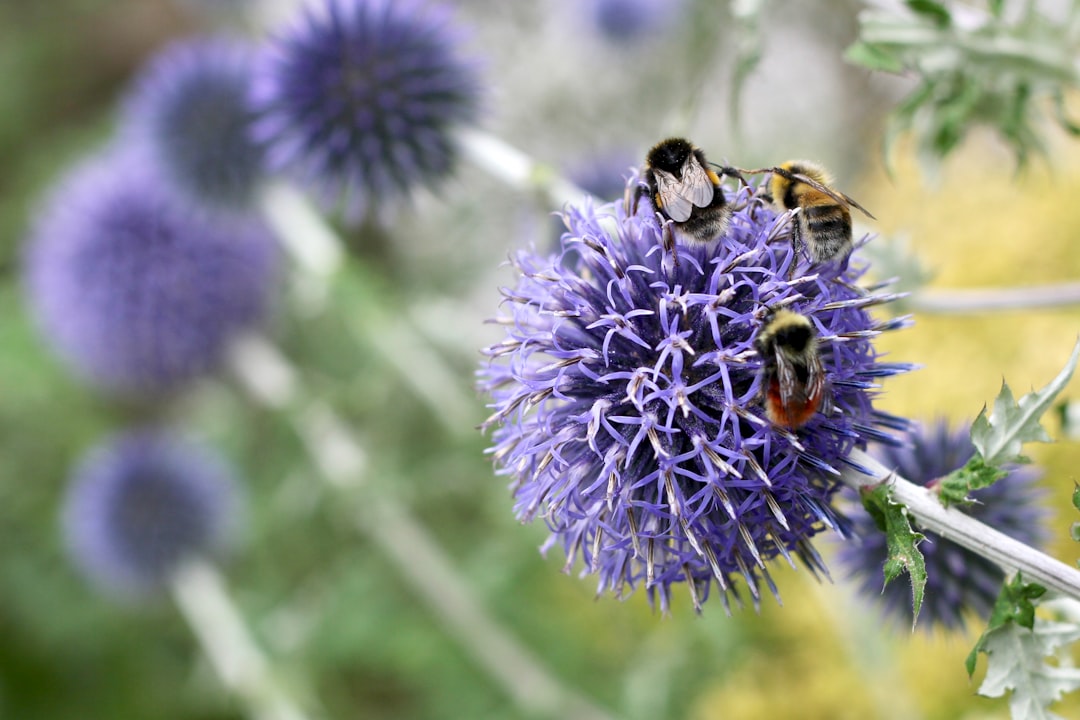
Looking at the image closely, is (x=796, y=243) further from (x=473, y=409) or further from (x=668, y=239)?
(x=473, y=409)

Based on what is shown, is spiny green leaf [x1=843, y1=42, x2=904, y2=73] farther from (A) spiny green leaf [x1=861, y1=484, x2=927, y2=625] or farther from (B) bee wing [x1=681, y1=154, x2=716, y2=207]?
(A) spiny green leaf [x1=861, y1=484, x2=927, y2=625]

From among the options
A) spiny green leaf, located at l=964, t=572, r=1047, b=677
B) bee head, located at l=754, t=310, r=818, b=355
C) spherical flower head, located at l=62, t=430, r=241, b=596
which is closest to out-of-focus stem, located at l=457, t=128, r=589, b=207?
bee head, located at l=754, t=310, r=818, b=355

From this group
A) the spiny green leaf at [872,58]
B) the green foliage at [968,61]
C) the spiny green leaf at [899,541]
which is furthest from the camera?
the green foliage at [968,61]

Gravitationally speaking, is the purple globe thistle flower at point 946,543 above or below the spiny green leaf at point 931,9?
below

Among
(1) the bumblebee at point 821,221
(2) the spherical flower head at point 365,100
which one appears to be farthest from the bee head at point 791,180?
(2) the spherical flower head at point 365,100

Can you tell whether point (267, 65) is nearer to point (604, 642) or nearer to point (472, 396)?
point (472, 396)

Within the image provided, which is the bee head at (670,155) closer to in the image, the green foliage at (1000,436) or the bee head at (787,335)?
the bee head at (787,335)

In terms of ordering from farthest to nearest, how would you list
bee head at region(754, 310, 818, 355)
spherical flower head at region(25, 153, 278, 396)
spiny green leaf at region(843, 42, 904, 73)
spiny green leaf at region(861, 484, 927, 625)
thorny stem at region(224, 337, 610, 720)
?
spherical flower head at region(25, 153, 278, 396) → thorny stem at region(224, 337, 610, 720) → spiny green leaf at region(843, 42, 904, 73) → bee head at region(754, 310, 818, 355) → spiny green leaf at region(861, 484, 927, 625)
